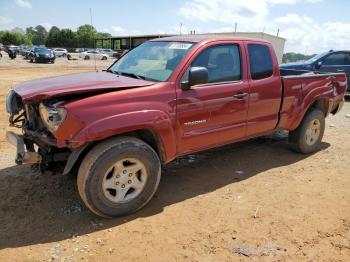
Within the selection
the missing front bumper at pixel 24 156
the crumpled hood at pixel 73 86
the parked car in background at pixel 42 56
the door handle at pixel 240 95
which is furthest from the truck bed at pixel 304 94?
the parked car in background at pixel 42 56

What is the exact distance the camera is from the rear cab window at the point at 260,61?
15.9 ft

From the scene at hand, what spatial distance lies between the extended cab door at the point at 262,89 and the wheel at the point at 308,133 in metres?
0.80

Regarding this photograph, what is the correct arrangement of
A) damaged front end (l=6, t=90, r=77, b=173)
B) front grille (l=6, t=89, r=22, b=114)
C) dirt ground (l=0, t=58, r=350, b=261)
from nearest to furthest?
dirt ground (l=0, t=58, r=350, b=261), damaged front end (l=6, t=90, r=77, b=173), front grille (l=6, t=89, r=22, b=114)

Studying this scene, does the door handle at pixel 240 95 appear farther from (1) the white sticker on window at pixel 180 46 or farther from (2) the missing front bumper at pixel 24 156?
(2) the missing front bumper at pixel 24 156

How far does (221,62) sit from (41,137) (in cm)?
233

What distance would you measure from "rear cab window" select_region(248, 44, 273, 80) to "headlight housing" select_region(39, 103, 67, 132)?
257cm

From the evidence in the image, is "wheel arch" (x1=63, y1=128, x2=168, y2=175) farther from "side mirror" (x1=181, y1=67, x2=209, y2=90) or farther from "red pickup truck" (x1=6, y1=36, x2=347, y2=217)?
"side mirror" (x1=181, y1=67, x2=209, y2=90)

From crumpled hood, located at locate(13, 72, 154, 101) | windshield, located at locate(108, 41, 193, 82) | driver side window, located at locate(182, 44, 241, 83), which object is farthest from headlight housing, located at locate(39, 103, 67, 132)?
driver side window, located at locate(182, 44, 241, 83)

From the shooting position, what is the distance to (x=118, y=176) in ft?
12.1

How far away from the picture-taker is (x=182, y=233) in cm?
355

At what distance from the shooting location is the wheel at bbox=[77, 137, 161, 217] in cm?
348

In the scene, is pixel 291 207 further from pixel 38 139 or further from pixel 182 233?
pixel 38 139

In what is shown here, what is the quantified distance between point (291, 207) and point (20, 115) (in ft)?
11.0

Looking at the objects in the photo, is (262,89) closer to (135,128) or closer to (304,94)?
(304,94)
